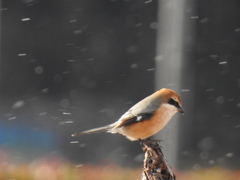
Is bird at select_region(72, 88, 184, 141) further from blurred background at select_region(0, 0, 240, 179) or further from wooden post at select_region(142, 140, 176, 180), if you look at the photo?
blurred background at select_region(0, 0, 240, 179)

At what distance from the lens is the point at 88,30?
8945mm

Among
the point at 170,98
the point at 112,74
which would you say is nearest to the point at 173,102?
the point at 170,98

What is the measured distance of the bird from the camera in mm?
4406

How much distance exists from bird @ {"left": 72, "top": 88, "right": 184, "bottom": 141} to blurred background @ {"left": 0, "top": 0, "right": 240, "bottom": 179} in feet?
11.8

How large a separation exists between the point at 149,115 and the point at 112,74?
4466 mm

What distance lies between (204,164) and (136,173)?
40.2 inches

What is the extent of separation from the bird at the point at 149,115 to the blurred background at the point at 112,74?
3.58m

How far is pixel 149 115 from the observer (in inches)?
178

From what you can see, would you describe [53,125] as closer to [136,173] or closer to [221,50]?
[136,173]

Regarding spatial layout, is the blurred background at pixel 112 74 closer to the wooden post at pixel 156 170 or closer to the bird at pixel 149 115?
the bird at pixel 149 115

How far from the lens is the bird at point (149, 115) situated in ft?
14.5

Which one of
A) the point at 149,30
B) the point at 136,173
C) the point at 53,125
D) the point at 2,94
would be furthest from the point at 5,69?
the point at 136,173

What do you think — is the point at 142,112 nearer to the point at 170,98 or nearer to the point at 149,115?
the point at 149,115

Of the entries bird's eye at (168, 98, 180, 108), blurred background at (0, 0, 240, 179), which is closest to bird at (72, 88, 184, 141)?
bird's eye at (168, 98, 180, 108)
